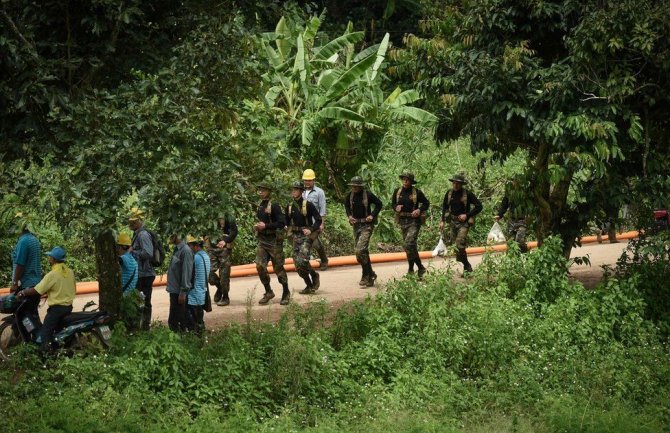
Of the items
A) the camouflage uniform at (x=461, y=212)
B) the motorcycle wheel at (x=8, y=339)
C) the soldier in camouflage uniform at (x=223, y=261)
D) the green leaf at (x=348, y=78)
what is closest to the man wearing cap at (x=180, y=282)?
the motorcycle wheel at (x=8, y=339)

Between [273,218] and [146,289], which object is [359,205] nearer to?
[273,218]

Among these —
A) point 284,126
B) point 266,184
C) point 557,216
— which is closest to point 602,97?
point 557,216

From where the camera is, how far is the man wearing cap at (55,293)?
1335 centimetres

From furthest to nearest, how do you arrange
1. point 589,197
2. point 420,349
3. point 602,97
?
1. point 589,197
2. point 602,97
3. point 420,349

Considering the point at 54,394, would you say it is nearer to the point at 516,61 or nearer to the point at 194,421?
the point at 194,421

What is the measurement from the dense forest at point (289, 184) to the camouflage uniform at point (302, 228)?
2.62 m

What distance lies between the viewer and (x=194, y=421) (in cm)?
1196

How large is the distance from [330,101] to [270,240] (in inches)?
334

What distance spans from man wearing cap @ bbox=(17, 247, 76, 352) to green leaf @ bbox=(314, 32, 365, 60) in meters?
14.2

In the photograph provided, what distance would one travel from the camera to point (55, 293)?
13.4 meters

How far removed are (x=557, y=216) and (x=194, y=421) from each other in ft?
29.0

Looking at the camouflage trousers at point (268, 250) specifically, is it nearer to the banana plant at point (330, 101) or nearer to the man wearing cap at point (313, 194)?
the man wearing cap at point (313, 194)

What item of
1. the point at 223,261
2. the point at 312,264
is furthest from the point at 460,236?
the point at 223,261

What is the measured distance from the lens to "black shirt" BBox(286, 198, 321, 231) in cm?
1875
